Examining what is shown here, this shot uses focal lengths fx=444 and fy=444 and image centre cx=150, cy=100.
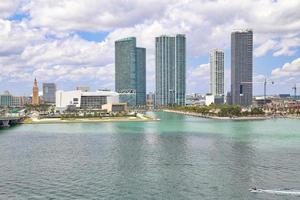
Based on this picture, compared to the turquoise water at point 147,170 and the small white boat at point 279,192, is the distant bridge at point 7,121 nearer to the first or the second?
the turquoise water at point 147,170

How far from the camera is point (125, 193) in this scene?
2617cm

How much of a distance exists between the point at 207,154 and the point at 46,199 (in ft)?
65.5

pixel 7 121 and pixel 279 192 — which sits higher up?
pixel 7 121

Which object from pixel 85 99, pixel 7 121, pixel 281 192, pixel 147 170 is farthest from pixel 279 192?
pixel 85 99

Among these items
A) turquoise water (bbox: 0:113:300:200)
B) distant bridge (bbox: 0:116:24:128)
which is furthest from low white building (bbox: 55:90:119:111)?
turquoise water (bbox: 0:113:300:200)

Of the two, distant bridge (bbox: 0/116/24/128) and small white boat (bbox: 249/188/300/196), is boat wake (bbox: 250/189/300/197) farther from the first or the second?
distant bridge (bbox: 0/116/24/128)

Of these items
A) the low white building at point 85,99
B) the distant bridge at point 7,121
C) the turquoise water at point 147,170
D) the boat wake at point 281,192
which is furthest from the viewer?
the low white building at point 85,99

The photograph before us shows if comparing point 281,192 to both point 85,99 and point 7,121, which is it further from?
point 85,99

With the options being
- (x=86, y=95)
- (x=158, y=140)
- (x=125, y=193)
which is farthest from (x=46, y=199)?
(x=86, y=95)

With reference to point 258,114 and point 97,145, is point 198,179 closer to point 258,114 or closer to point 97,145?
point 97,145

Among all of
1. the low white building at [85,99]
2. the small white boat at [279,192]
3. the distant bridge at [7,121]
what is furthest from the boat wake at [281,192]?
the low white building at [85,99]

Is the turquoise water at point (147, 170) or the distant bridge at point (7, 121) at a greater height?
the distant bridge at point (7, 121)

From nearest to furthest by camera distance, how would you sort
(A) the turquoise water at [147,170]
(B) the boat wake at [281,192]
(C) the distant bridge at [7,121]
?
(B) the boat wake at [281,192] → (A) the turquoise water at [147,170] → (C) the distant bridge at [7,121]

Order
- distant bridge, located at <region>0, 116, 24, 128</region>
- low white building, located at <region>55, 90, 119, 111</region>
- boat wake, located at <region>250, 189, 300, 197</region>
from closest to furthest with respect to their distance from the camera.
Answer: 1. boat wake, located at <region>250, 189, 300, 197</region>
2. distant bridge, located at <region>0, 116, 24, 128</region>
3. low white building, located at <region>55, 90, 119, 111</region>
